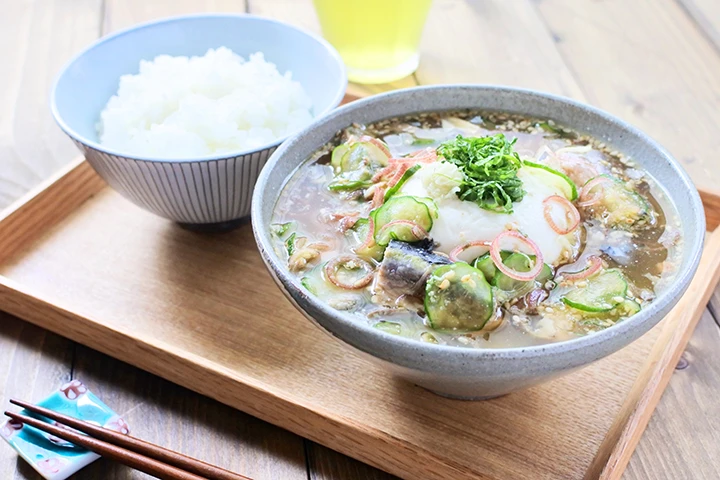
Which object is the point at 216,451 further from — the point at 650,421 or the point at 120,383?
the point at 650,421

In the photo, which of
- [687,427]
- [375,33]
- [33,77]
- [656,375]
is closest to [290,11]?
[375,33]

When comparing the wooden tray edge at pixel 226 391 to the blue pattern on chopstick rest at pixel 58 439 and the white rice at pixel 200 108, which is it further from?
the white rice at pixel 200 108

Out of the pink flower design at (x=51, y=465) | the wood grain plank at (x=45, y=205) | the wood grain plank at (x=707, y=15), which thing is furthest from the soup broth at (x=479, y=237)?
the wood grain plank at (x=707, y=15)

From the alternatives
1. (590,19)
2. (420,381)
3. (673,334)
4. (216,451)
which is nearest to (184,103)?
(216,451)

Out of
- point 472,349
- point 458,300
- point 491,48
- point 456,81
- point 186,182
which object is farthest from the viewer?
point 491,48

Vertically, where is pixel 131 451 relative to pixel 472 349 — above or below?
below

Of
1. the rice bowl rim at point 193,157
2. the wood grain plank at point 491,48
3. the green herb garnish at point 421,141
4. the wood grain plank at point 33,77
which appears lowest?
the wood grain plank at point 33,77

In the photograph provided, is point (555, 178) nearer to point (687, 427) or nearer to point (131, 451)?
point (687, 427)
